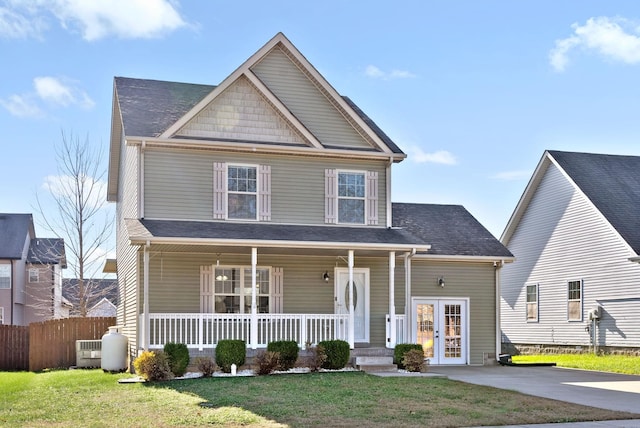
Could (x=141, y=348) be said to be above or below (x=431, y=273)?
below

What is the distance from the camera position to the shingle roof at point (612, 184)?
27.6 meters

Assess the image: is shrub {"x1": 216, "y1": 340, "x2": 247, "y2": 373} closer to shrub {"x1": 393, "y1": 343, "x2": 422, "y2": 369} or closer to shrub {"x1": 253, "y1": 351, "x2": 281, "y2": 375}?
shrub {"x1": 253, "y1": 351, "x2": 281, "y2": 375}

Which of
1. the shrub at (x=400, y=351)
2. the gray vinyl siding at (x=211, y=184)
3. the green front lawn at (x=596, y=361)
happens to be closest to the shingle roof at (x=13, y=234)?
the gray vinyl siding at (x=211, y=184)

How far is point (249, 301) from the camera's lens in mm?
21625

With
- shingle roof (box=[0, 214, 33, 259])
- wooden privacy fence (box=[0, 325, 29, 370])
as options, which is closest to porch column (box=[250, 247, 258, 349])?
wooden privacy fence (box=[0, 325, 29, 370])

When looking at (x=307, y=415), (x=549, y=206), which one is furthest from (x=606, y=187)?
(x=307, y=415)

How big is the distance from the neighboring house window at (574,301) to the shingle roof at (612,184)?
2.93 metres

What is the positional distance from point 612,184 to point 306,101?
13.5 metres

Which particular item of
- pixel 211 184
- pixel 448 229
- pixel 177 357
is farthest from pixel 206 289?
pixel 448 229

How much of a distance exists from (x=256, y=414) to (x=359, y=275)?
10.9 meters

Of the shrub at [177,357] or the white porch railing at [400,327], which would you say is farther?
the white porch railing at [400,327]

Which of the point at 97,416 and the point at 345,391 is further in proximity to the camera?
the point at 345,391

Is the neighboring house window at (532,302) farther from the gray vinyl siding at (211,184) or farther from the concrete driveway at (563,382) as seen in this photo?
the gray vinyl siding at (211,184)

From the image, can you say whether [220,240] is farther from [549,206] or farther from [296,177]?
[549,206]
